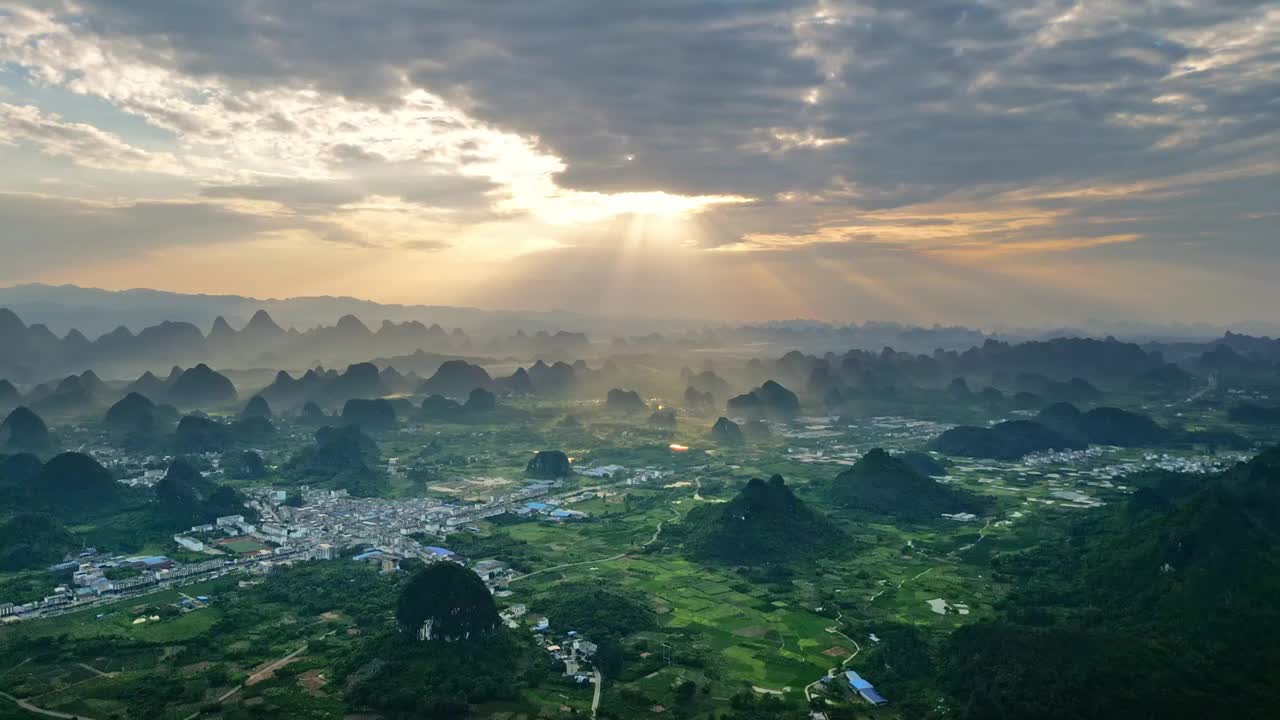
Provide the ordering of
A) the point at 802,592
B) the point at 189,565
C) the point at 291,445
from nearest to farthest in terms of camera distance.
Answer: the point at 802,592, the point at 189,565, the point at 291,445

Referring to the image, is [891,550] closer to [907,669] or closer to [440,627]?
[907,669]

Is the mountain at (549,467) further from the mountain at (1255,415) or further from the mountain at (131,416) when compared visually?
the mountain at (1255,415)

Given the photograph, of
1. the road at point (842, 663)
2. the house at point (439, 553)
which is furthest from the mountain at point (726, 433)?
the road at point (842, 663)

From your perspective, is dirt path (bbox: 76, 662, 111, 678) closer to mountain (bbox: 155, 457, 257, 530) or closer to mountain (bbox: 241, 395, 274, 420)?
mountain (bbox: 155, 457, 257, 530)

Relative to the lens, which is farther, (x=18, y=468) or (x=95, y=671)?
(x=18, y=468)

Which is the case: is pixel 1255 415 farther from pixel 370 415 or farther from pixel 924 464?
A: pixel 370 415

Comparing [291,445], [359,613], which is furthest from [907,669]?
[291,445]

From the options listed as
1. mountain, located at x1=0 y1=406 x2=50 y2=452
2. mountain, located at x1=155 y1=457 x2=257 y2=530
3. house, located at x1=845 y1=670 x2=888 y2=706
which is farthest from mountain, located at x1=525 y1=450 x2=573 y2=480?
mountain, located at x1=0 y1=406 x2=50 y2=452

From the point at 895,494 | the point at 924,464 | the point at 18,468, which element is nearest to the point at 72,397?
the point at 18,468

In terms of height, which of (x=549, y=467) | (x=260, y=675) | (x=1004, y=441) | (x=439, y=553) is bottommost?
(x=1004, y=441)
